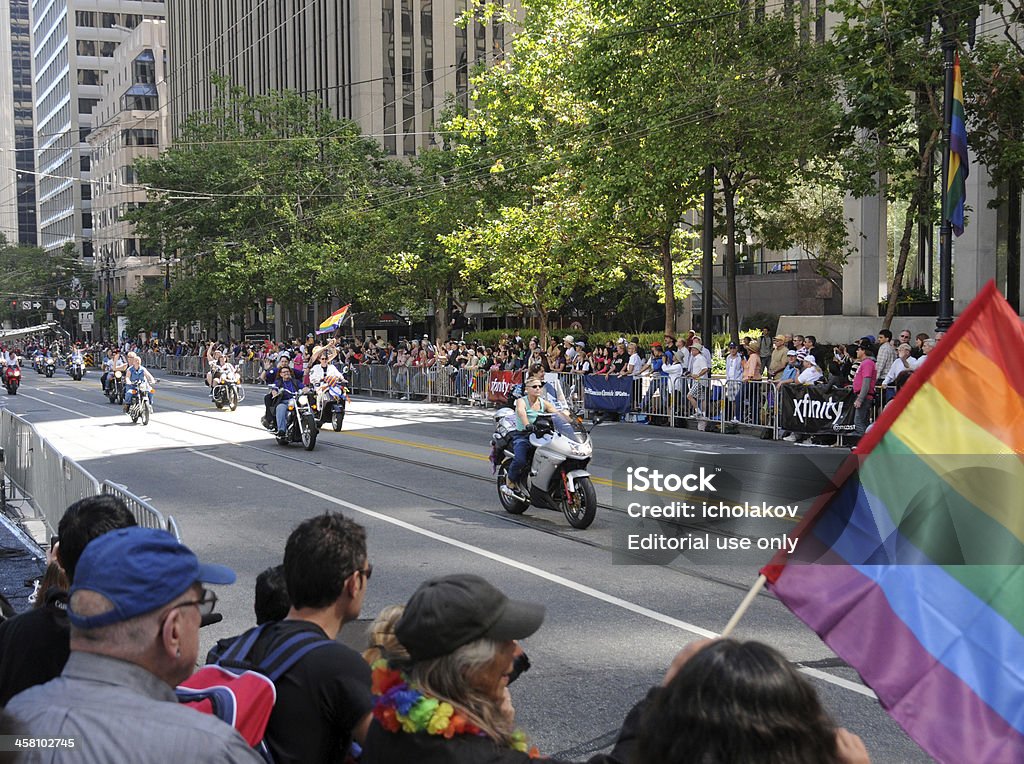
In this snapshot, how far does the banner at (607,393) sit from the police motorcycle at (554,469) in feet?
41.0

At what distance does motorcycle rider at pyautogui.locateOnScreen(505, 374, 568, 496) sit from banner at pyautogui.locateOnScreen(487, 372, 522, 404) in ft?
49.6

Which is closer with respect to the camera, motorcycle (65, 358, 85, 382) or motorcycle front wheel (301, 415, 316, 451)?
motorcycle front wheel (301, 415, 316, 451)

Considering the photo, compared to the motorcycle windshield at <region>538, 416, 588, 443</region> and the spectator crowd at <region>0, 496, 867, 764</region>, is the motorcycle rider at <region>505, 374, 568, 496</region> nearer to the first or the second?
the motorcycle windshield at <region>538, 416, 588, 443</region>

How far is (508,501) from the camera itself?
42.3ft

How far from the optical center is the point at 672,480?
13.9m

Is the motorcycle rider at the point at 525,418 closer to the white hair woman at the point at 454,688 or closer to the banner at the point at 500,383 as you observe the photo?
the white hair woman at the point at 454,688

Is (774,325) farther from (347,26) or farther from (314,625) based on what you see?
(314,625)

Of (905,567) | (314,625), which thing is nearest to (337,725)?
(314,625)

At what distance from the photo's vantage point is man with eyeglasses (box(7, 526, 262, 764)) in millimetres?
2414

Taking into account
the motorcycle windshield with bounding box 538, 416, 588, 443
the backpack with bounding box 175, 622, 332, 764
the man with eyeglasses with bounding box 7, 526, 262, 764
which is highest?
the man with eyeglasses with bounding box 7, 526, 262, 764

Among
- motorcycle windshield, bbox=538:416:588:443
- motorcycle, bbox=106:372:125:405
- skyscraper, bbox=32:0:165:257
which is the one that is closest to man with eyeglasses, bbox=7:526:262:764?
motorcycle windshield, bbox=538:416:588:443

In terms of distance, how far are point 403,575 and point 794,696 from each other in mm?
7758

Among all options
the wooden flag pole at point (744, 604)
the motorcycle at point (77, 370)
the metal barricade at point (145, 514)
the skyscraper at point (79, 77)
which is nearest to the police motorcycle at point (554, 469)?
the metal barricade at point (145, 514)

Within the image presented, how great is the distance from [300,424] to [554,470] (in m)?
9.05
